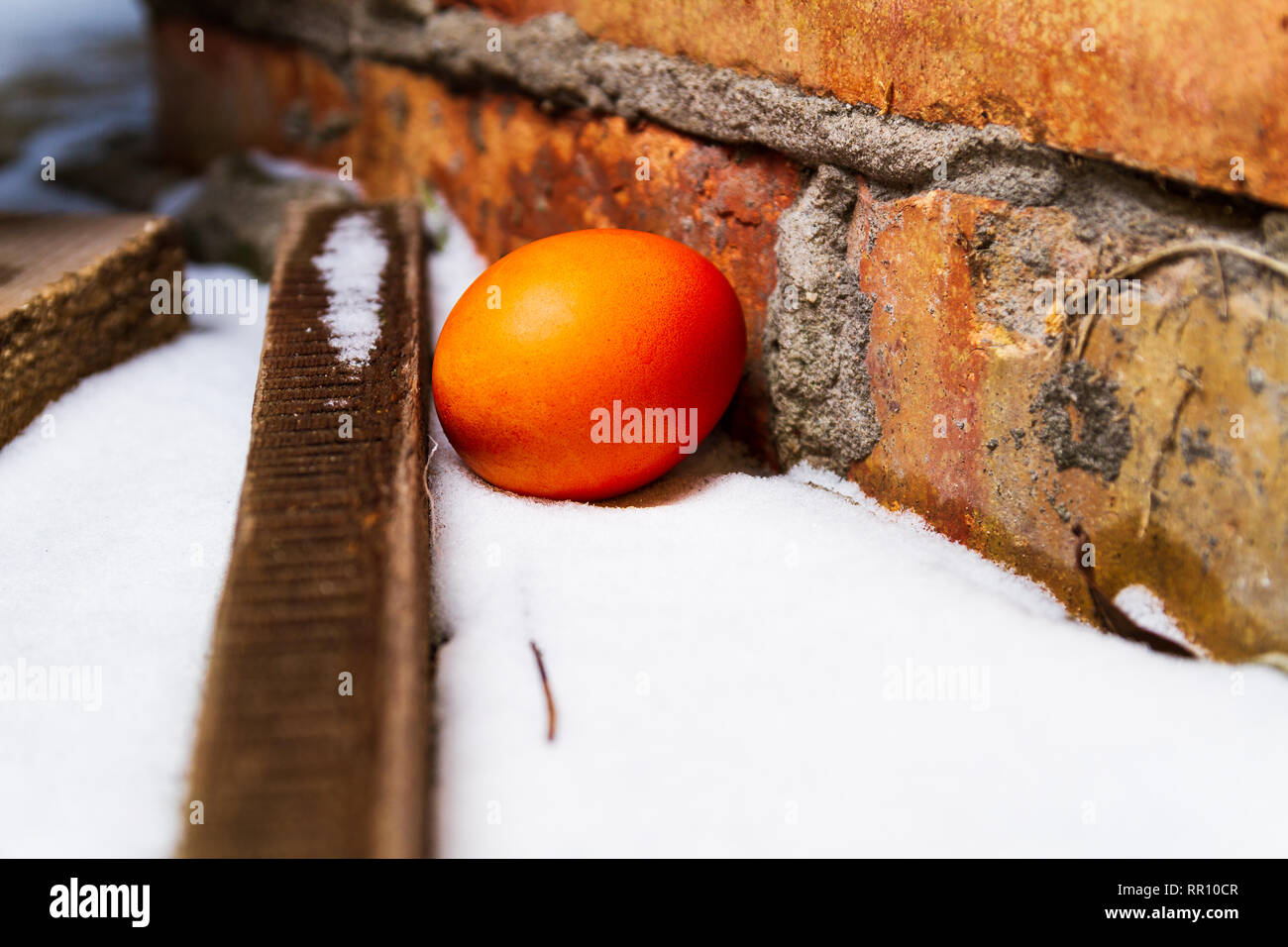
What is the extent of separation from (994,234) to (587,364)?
0.51m

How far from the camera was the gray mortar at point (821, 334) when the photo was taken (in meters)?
1.40

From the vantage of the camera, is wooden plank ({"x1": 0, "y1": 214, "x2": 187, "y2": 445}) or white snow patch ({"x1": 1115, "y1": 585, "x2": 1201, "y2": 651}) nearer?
white snow patch ({"x1": 1115, "y1": 585, "x2": 1201, "y2": 651})

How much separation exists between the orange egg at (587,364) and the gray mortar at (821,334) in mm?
109

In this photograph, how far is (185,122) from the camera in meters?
3.28

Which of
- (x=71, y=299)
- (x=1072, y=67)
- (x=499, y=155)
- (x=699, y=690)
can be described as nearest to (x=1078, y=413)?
(x=1072, y=67)

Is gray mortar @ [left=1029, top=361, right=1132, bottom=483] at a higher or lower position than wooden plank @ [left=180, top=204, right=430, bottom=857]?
higher

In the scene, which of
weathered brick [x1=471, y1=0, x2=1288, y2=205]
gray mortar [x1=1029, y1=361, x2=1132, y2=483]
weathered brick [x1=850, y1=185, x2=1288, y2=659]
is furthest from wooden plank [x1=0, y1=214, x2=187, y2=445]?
gray mortar [x1=1029, y1=361, x2=1132, y2=483]

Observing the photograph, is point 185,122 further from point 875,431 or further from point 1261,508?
point 1261,508

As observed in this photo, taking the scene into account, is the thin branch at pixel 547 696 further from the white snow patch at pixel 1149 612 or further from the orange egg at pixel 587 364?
the white snow patch at pixel 1149 612

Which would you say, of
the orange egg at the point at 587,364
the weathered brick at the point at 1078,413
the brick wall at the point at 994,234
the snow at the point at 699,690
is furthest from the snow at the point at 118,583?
the weathered brick at the point at 1078,413

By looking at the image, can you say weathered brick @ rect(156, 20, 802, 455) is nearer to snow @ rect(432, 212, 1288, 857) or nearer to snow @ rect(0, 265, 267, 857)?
snow @ rect(432, 212, 1288, 857)

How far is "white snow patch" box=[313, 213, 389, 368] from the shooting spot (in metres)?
1.45

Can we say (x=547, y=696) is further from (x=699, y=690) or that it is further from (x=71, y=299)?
(x=71, y=299)

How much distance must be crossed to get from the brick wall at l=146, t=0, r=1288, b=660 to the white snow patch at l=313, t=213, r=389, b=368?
359mm
